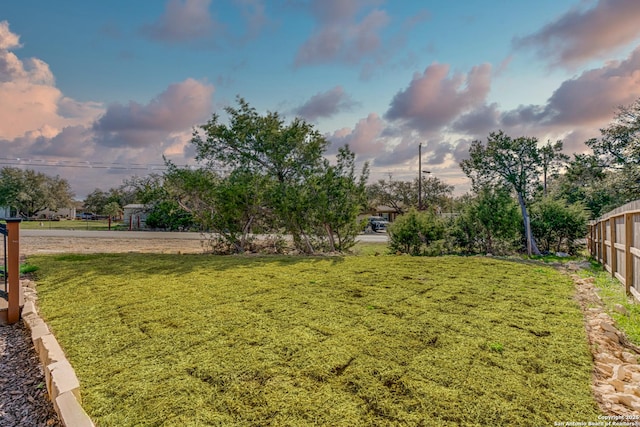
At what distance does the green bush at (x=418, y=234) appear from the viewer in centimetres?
956

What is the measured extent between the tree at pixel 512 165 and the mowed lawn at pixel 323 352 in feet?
22.6

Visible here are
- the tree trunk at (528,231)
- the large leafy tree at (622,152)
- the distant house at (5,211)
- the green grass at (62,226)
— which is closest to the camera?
the tree trunk at (528,231)

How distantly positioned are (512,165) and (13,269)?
12364mm

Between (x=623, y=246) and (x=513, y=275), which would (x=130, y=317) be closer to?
(x=513, y=275)

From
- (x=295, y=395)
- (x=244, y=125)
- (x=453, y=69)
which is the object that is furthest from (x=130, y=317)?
(x=453, y=69)

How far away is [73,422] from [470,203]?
35.6ft

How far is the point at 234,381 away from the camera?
1857mm

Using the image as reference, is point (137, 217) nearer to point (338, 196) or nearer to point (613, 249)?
point (338, 196)

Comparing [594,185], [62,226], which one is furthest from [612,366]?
[62,226]

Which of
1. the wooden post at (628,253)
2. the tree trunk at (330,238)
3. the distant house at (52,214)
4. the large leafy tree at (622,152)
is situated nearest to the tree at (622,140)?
the large leafy tree at (622,152)

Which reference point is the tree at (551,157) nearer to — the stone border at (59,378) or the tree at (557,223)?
the tree at (557,223)

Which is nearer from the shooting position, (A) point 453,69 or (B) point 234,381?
(B) point 234,381

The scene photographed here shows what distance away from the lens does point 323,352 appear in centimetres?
223

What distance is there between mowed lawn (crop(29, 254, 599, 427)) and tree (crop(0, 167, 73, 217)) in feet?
148
